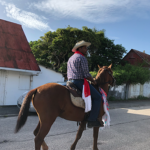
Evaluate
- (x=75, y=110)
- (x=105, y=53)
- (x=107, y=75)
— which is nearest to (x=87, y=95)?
(x=75, y=110)

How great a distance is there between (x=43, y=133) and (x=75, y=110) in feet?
2.85

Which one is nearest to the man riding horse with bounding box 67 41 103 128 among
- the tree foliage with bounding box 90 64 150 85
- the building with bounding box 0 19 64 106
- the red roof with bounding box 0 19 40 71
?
the building with bounding box 0 19 64 106

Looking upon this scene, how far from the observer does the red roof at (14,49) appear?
35.1ft

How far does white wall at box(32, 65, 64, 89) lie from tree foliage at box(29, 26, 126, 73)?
5.92m

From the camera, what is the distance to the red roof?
10.7 meters

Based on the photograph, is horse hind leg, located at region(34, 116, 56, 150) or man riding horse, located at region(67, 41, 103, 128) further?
man riding horse, located at region(67, 41, 103, 128)

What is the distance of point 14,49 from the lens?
11.5 m

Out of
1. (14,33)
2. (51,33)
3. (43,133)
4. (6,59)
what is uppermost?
(51,33)

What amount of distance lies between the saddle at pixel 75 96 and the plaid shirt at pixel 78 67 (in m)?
0.26

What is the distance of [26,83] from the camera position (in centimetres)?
1152

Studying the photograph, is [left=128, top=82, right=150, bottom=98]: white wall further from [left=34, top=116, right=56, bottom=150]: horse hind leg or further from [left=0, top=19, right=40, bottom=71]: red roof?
[left=34, top=116, right=56, bottom=150]: horse hind leg

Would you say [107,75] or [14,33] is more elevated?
[14,33]

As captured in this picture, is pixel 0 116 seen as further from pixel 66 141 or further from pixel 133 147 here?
pixel 133 147

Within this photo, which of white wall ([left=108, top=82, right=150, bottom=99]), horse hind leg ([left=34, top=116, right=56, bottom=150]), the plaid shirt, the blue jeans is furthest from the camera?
white wall ([left=108, top=82, right=150, bottom=99])
